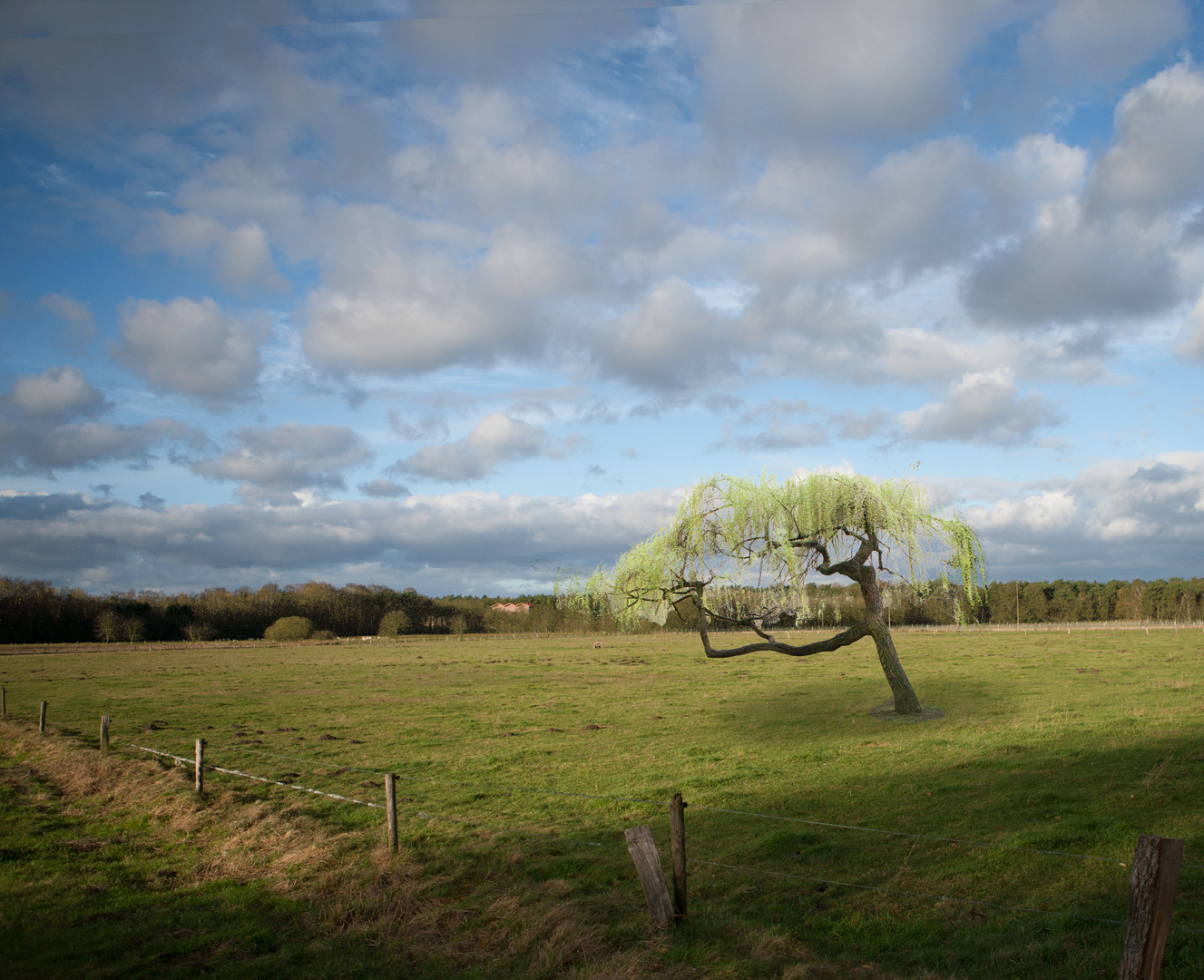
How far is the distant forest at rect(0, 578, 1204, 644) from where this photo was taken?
108 meters

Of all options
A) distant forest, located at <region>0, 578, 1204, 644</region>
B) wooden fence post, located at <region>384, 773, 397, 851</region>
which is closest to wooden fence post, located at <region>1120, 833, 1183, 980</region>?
wooden fence post, located at <region>384, 773, 397, 851</region>

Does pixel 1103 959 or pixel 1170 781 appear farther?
pixel 1170 781

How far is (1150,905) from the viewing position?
214 inches

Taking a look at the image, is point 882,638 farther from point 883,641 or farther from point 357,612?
point 357,612

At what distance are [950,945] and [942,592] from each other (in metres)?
14.0

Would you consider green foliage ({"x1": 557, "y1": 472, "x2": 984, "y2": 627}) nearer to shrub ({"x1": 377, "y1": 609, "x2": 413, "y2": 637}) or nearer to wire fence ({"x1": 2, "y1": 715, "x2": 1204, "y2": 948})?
wire fence ({"x1": 2, "y1": 715, "x2": 1204, "y2": 948})

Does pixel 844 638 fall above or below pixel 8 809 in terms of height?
above

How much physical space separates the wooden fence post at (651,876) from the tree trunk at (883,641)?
14.1 metres

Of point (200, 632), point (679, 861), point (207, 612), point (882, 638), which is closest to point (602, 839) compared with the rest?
point (679, 861)

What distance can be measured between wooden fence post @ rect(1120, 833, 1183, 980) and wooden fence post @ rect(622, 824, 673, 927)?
4.32m

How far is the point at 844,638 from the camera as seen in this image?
21047 mm

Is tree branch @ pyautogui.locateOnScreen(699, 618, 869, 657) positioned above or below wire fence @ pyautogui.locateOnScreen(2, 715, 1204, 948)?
above

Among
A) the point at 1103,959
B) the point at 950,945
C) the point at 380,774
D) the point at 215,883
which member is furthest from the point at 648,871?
the point at 380,774

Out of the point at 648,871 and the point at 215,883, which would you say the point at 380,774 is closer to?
the point at 215,883
